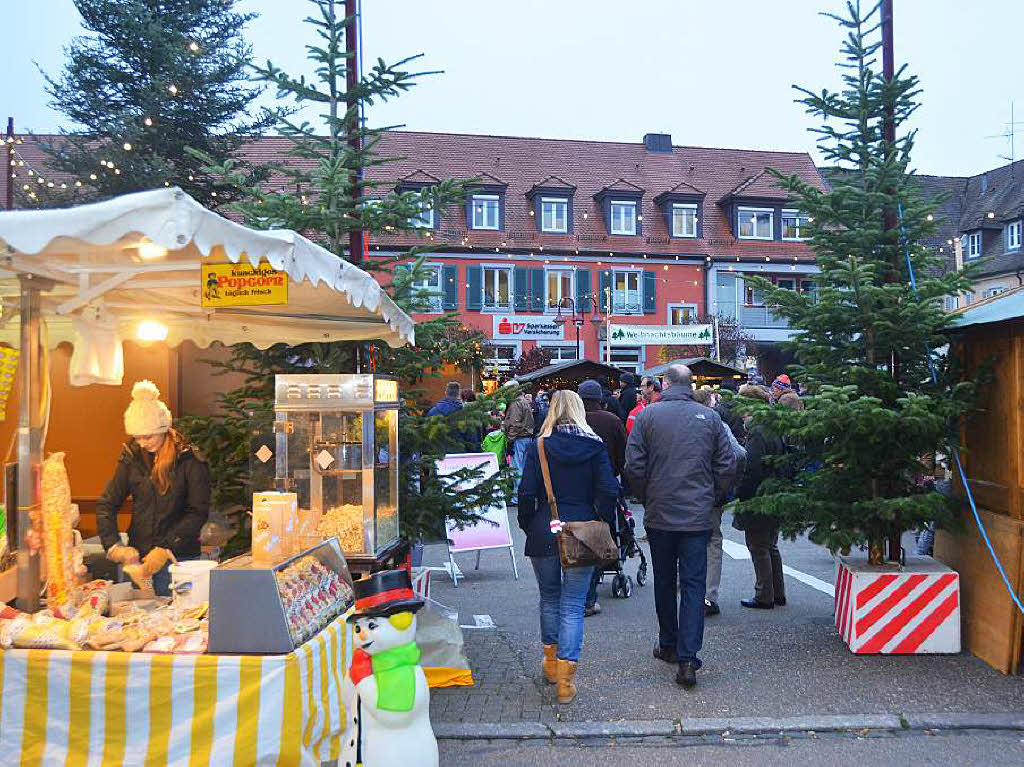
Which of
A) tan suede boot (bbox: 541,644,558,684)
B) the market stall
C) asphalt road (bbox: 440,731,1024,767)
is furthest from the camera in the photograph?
tan suede boot (bbox: 541,644,558,684)

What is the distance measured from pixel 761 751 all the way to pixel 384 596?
2.45 metres

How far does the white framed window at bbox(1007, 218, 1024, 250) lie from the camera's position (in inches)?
1508

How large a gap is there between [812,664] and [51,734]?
4.73 m

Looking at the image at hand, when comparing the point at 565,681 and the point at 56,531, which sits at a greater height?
the point at 56,531

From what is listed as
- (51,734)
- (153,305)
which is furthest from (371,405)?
(51,734)

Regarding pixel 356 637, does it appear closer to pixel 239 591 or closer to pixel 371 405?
pixel 239 591

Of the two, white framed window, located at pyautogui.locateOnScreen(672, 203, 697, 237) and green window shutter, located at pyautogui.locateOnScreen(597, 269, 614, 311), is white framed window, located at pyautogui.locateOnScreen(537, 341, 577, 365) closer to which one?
green window shutter, located at pyautogui.locateOnScreen(597, 269, 614, 311)

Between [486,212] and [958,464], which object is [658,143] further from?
[958,464]

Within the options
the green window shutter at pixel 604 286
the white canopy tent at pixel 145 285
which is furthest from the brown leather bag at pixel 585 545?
the green window shutter at pixel 604 286

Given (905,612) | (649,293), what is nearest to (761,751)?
(905,612)

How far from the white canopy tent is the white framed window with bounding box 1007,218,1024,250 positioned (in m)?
39.5

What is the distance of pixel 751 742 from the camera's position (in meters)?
5.04

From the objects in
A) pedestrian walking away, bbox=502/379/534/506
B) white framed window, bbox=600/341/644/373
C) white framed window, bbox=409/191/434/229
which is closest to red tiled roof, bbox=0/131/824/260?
white framed window, bbox=600/341/644/373

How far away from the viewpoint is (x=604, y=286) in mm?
36406
